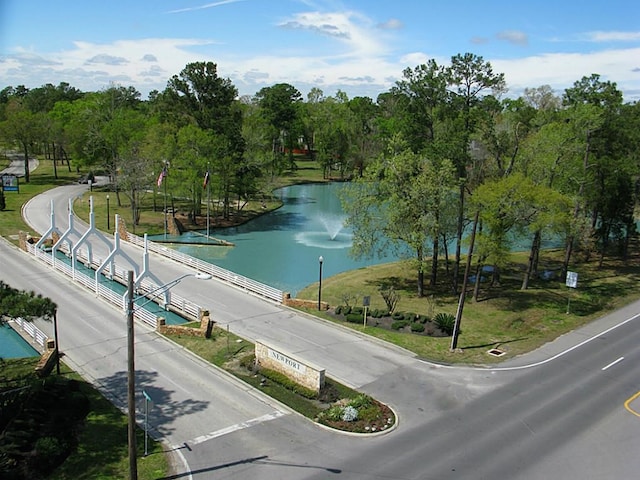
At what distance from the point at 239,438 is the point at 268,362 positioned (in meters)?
5.68

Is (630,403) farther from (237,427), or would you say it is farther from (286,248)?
(286,248)

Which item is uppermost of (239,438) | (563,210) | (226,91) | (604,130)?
(226,91)

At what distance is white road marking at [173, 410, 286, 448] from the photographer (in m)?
19.1

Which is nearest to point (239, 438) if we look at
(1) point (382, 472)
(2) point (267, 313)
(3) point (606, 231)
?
(1) point (382, 472)

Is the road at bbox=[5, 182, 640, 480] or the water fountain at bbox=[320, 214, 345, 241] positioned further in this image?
the water fountain at bbox=[320, 214, 345, 241]

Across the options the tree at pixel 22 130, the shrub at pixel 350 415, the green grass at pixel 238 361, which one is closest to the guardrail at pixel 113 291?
the green grass at pixel 238 361

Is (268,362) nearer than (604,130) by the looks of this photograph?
Yes

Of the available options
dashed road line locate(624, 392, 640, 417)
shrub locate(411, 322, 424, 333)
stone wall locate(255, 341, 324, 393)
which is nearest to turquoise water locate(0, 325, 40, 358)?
stone wall locate(255, 341, 324, 393)

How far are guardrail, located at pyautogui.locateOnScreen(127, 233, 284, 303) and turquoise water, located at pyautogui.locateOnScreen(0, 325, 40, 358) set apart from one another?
13.4 meters

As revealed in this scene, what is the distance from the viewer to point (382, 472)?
17344mm

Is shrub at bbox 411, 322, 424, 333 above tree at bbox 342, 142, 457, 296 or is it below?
below

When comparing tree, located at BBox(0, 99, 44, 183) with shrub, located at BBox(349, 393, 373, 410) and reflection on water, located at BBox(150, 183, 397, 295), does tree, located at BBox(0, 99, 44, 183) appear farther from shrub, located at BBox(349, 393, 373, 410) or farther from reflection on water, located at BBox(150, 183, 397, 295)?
shrub, located at BBox(349, 393, 373, 410)

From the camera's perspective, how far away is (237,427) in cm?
1998

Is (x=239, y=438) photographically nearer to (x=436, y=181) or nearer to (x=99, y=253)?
(x=436, y=181)
